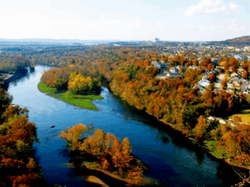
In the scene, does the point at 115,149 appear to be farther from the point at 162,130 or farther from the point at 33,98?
the point at 33,98

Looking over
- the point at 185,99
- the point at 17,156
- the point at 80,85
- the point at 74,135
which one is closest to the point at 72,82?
the point at 80,85

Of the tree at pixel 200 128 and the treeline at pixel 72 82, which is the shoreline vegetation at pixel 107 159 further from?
the treeline at pixel 72 82

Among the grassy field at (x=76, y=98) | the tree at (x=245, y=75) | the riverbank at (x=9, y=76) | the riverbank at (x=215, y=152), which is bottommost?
the riverbank at (x=215, y=152)

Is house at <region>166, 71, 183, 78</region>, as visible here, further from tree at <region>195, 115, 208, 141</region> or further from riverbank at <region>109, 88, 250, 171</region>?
tree at <region>195, 115, 208, 141</region>

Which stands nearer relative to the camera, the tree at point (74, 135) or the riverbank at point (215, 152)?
the riverbank at point (215, 152)

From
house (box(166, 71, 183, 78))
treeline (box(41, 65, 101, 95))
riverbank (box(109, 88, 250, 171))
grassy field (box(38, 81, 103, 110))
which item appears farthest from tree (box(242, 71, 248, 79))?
treeline (box(41, 65, 101, 95))

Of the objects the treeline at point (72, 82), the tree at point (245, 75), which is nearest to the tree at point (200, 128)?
the tree at point (245, 75)

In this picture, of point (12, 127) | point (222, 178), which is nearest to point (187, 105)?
point (222, 178)

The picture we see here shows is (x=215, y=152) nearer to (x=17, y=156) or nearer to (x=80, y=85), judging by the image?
(x=17, y=156)
